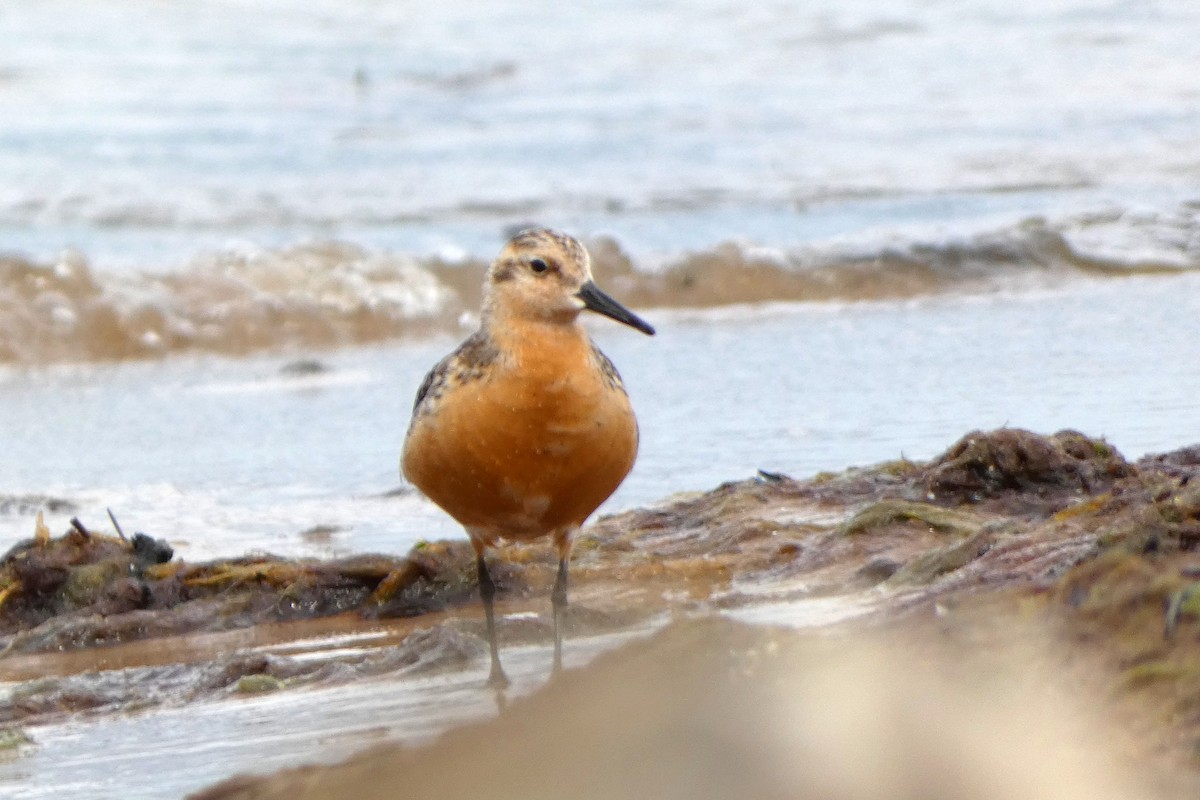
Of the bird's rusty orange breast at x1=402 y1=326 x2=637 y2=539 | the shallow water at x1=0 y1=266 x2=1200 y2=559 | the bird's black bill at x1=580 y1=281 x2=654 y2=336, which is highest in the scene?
the bird's black bill at x1=580 y1=281 x2=654 y2=336

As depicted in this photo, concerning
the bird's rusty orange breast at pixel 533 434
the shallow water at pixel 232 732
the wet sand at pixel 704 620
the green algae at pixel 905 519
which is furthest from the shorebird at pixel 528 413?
the green algae at pixel 905 519

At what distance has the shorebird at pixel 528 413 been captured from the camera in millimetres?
4785

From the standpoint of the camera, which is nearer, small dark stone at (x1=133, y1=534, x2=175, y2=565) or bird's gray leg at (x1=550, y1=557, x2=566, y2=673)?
bird's gray leg at (x1=550, y1=557, x2=566, y2=673)

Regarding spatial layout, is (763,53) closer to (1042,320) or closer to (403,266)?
(403,266)

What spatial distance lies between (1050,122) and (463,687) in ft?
44.7

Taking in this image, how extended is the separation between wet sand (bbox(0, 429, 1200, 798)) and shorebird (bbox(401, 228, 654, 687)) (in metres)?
0.39

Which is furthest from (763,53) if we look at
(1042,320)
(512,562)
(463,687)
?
(463,687)

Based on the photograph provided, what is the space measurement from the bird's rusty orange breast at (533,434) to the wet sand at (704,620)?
417 mm

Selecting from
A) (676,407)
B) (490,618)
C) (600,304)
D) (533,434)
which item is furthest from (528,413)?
(676,407)

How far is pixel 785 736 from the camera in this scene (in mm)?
2348

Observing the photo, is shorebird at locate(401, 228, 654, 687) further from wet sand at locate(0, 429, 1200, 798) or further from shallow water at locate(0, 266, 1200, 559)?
shallow water at locate(0, 266, 1200, 559)

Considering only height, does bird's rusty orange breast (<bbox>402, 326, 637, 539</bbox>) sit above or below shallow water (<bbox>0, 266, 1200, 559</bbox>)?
above

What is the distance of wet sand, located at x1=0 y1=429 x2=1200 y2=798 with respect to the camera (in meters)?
2.51

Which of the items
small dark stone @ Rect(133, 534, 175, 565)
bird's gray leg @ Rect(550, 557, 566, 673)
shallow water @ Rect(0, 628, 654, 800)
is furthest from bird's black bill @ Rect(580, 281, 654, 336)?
small dark stone @ Rect(133, 534, 175, 565)
